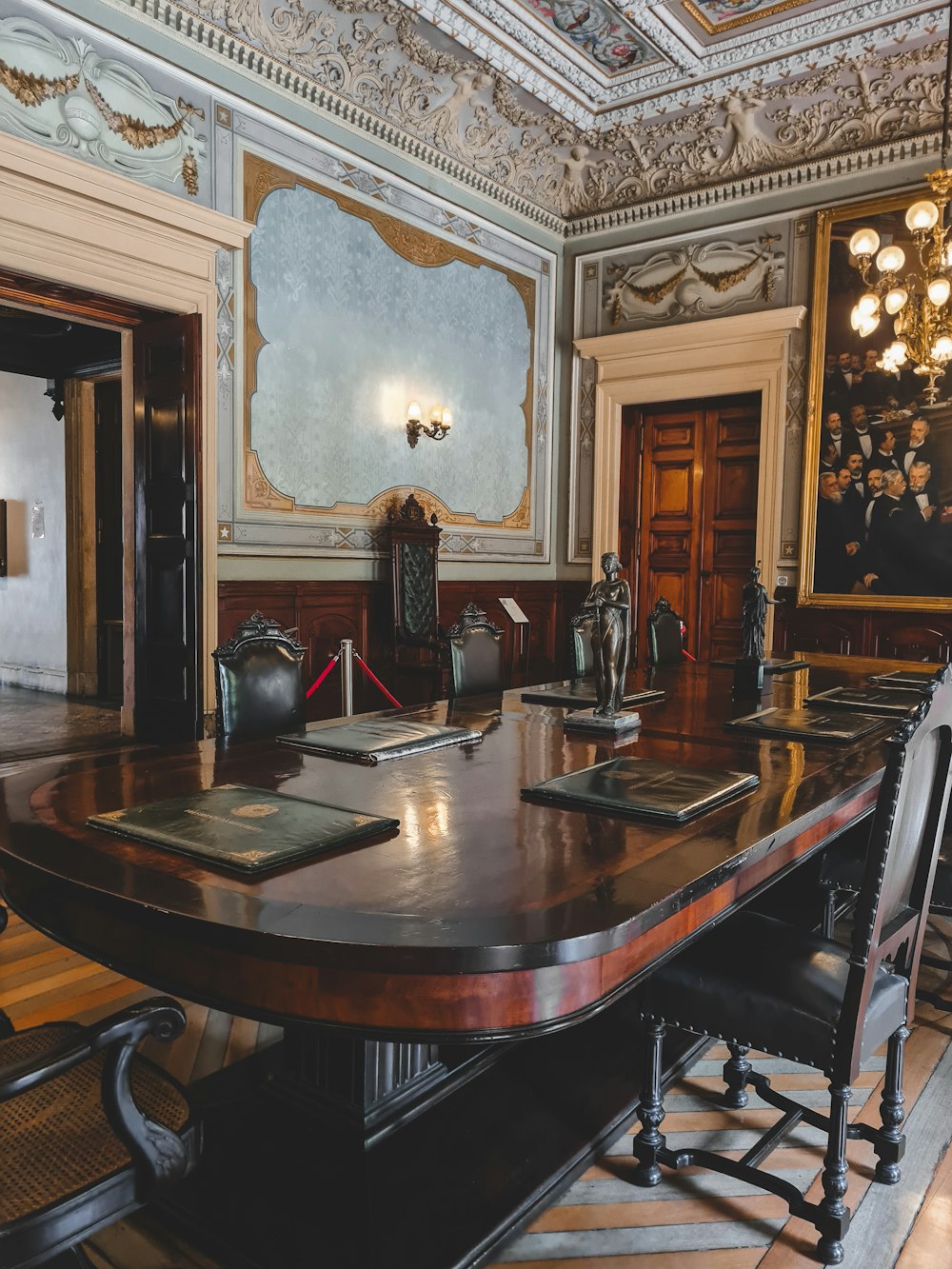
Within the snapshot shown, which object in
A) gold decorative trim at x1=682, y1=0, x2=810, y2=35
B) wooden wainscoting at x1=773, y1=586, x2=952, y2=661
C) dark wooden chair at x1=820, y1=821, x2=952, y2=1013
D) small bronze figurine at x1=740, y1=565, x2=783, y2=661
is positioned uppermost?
gold decorative trim at x1=682, y1=0, x2=810, y2=35

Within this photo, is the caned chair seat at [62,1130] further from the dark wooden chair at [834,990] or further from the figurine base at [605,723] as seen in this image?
the figurine base at [605,723]

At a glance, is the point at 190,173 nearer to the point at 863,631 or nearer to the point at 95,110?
the point at 95,110

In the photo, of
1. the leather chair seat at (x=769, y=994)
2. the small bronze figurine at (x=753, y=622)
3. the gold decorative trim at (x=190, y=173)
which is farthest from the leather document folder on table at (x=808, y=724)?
the gold decorative trim at (x=190, y=173)

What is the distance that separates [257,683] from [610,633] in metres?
0.97

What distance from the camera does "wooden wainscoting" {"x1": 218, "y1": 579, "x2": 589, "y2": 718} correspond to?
5.12 m

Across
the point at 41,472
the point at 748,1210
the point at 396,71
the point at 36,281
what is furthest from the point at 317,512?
the point at 748,1210

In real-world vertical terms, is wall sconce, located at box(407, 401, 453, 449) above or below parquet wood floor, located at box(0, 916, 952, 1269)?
above

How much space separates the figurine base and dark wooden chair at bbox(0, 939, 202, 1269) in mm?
1331

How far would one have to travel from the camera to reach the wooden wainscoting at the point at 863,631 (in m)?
5.86

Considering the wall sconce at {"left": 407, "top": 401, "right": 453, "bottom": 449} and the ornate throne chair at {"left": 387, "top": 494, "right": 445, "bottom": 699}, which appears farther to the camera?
the wall sconce at {"left": 407, "top": 401, "right": 453, "bottom": 449}

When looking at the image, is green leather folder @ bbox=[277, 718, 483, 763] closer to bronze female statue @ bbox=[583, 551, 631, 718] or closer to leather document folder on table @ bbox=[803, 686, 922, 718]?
bronze female statue @ bbox=[583, 551, 631, 718]

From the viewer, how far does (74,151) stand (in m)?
4.10

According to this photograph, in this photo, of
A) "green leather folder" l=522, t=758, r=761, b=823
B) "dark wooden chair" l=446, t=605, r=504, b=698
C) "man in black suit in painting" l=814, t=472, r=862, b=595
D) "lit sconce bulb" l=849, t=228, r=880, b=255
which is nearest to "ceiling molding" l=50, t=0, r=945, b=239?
"lit sconce bulb" l=849, t=228, r=880, b=255

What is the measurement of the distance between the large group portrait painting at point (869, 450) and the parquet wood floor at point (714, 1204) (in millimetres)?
4260
